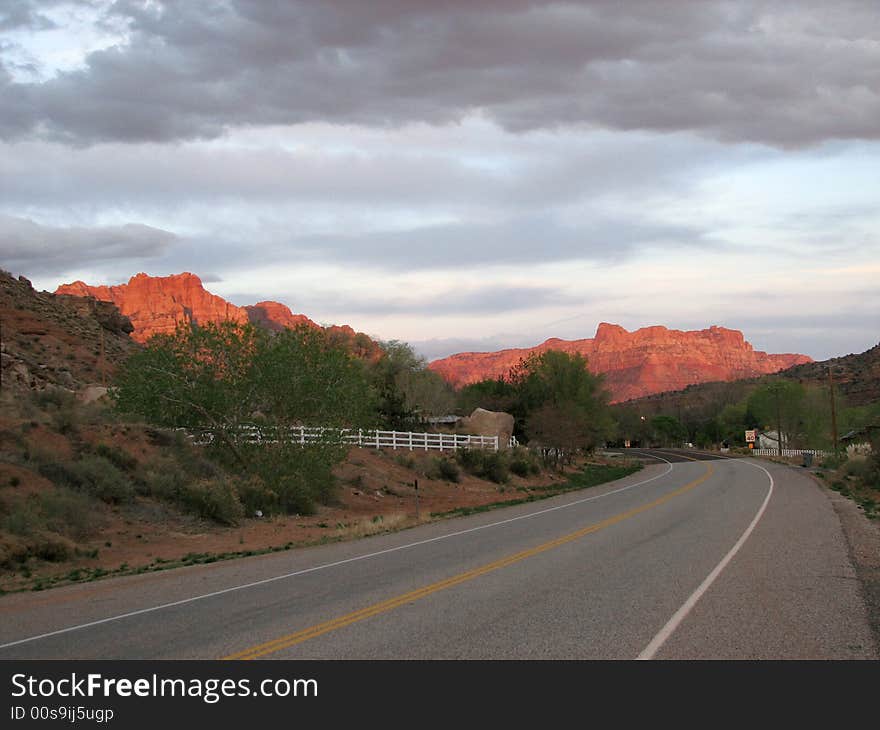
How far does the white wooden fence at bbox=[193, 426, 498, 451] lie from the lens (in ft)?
98.5

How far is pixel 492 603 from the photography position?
10930mm

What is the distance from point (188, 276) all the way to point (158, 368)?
509 feet

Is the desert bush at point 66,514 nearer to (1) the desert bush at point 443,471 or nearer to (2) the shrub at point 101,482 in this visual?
(2) the shrub at point 101,482

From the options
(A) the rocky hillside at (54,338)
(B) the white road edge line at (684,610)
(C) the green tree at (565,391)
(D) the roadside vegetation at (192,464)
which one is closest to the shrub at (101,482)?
(D) the roadside vegetation at (192,464)

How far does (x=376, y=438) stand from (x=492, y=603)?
36.1 metres

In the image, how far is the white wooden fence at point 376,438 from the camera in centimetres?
3002

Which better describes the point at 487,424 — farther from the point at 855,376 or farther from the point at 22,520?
the point at 855,376

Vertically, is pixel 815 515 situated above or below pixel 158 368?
below

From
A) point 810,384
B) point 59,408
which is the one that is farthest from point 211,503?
point 810,384

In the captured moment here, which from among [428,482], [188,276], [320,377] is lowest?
[428,482]

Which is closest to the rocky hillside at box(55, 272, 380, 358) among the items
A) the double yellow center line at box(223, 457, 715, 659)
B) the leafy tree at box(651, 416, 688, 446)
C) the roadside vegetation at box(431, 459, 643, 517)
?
the leafy tree at box(651, 416, 688, 446)
